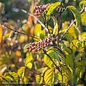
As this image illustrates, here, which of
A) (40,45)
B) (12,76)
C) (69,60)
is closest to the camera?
(40,45)

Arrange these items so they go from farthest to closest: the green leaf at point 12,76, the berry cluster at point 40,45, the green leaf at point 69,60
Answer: the green leaf at point 12,76
the green leaf at point 69,60
the berry cluster at point 40,45

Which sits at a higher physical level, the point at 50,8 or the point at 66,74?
the point at 50,8

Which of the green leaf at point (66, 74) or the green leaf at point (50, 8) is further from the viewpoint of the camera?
the green leaf at point (66, 74)

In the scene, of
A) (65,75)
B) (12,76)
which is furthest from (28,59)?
(65,75)

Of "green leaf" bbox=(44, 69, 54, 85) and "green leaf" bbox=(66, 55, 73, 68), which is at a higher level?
"green leaf" bbox=(66, 55, 73, 68)

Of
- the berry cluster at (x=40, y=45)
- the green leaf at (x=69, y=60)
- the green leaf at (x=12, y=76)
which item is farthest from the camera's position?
the green leaf at (x=12, y=76)

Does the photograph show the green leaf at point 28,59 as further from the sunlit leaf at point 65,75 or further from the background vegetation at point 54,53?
the sunlit leaf at point 65,75

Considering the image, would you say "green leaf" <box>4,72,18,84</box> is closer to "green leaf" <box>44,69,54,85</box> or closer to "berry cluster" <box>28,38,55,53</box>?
"green leaf" <box>44,69,54,85</box>

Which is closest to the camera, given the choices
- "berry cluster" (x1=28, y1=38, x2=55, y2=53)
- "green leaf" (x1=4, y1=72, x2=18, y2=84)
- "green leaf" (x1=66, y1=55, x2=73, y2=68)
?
"berry cluster" (x1=28, y1=38, x2=55, y2=53)

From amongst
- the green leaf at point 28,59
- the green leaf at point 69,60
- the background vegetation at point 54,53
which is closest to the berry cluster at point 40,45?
the background vegetation at point 54,53

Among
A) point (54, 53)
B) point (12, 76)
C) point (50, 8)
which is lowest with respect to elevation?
point (12, 76)

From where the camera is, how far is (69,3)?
7.18ft

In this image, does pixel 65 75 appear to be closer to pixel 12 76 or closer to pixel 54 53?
pixel 54 53

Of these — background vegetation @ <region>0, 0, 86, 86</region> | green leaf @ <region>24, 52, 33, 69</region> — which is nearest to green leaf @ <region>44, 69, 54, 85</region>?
background vegetation @ <region>0, 0, 86, 86</region>
